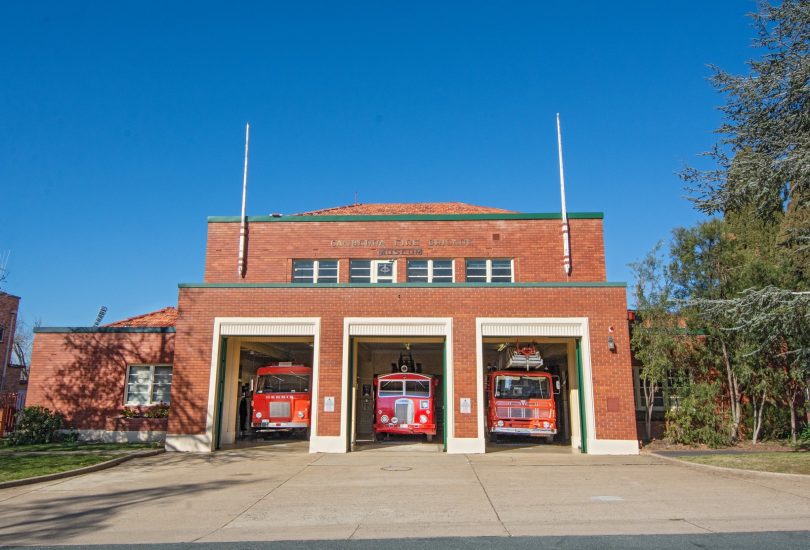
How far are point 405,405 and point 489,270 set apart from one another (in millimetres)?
6374

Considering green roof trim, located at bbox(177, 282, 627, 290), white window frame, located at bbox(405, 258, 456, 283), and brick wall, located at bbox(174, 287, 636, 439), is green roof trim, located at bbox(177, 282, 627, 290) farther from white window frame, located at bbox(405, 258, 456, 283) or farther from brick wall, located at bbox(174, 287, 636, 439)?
white window frame, located at bbox(405, 258, 456, 283)

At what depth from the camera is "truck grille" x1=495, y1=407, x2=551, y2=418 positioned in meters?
19.0

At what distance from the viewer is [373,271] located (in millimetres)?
23312

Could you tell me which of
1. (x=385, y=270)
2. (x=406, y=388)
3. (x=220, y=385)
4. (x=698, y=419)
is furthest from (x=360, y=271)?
(x=698, y=419)

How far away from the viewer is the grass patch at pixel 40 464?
13461 millimetres

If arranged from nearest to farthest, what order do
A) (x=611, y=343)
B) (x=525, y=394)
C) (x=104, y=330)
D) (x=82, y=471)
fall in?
(x=82, y=471)
(x=611, y=343)
(x=525, y=394)
(x=104, y=330)

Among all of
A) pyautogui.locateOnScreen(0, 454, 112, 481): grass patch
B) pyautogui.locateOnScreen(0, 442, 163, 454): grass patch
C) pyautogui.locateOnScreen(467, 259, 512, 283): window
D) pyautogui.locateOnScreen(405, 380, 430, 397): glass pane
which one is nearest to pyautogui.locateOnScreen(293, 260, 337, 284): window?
pyautogui.locateOnScreen(467, 259, 512, 283): window

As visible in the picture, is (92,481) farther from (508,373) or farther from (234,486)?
(508,373)

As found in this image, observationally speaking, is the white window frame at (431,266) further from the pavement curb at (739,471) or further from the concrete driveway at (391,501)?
the pavement curb at (739,471)

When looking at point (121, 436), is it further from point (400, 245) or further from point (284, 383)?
point (400, 245)

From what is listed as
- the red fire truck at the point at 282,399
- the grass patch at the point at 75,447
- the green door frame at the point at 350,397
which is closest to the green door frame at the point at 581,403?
the green door frame at the point at 350,397

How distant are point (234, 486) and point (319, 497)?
2.41 m

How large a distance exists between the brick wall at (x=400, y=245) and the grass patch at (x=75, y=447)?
258 inches

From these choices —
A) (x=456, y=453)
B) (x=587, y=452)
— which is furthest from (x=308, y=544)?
(x=587, y=452)
